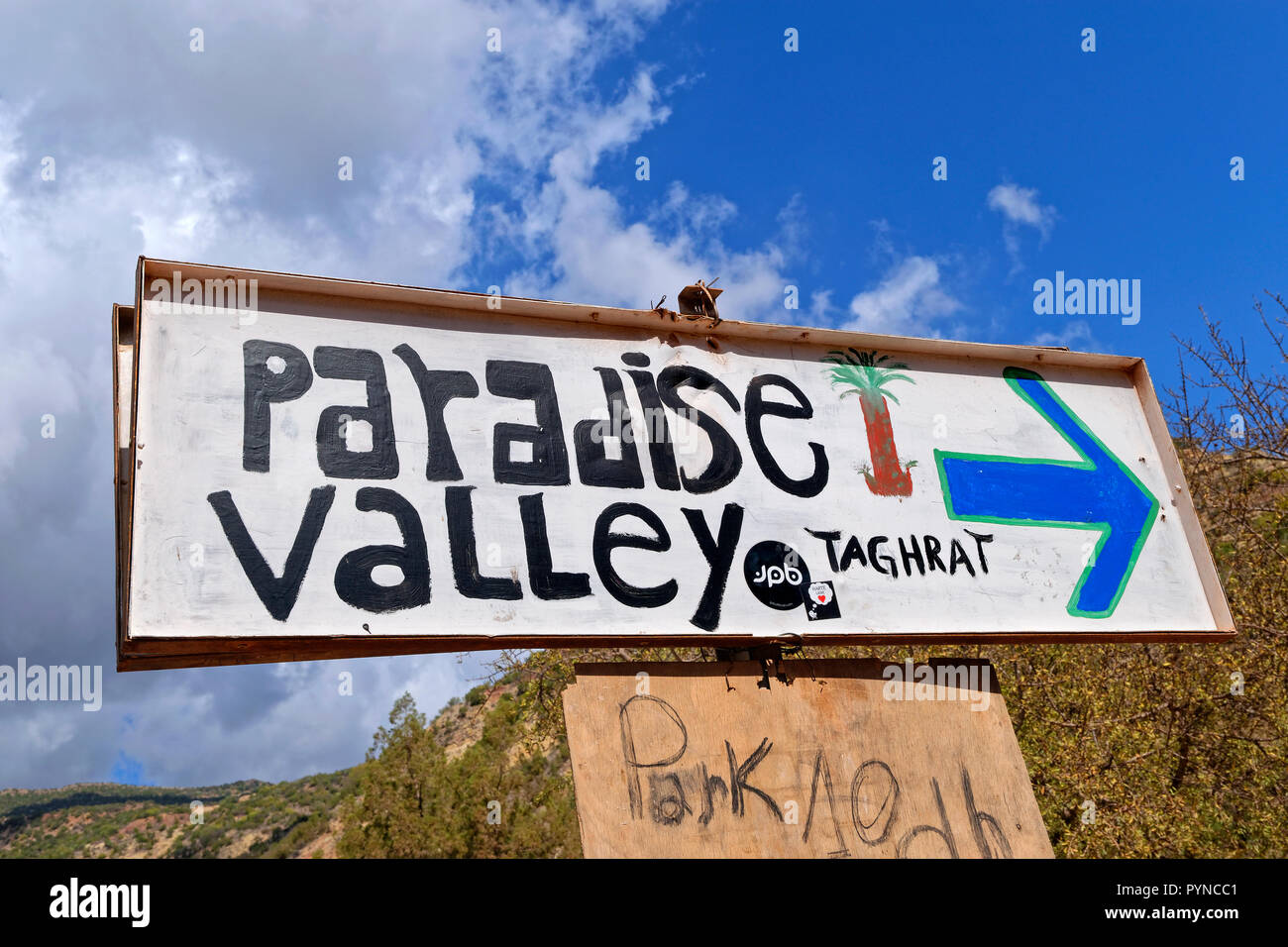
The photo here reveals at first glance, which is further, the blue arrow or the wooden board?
the blue arrow

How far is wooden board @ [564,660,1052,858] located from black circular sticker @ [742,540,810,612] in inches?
9.0

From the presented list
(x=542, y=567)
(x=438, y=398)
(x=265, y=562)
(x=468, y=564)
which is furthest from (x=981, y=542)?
(x=265, y=562)

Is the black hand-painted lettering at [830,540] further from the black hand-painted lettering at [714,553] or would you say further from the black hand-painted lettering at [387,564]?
the black hand-painted lettering at [387,564]

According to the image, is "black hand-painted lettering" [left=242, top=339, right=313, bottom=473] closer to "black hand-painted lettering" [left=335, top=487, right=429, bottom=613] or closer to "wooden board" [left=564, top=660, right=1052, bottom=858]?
"black hand-painted lettering" [left=335, top=487, right=429, bottom=613]

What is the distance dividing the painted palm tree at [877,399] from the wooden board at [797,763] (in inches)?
28.5

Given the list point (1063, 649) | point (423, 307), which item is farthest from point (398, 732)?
point (423, 307)

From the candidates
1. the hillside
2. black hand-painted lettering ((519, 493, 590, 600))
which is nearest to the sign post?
black hand-painted lettering ((519, 493, 590, 600))

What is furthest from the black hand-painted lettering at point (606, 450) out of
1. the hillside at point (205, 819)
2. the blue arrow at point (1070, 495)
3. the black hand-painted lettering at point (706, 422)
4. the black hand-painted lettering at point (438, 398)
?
the hillside at point (205, 819)

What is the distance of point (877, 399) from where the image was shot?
363cm

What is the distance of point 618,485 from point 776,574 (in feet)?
2.08

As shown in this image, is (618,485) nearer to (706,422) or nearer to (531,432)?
(531,432)

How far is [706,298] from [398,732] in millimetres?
28962

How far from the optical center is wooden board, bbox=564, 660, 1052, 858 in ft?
8.77
